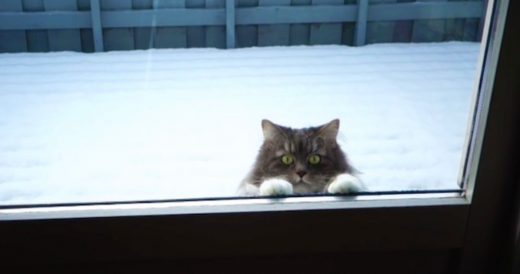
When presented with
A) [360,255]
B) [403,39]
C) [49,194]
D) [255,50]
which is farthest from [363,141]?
[49,194]

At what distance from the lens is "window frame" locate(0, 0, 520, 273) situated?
0.85 m

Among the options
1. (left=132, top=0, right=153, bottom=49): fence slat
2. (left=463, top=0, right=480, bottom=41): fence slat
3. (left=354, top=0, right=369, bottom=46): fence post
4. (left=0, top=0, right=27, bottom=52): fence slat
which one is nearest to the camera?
(left=463, top=0, right=480, bottom=41): fence slat

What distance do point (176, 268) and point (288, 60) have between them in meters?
1.10

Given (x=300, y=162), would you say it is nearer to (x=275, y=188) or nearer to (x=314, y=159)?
(x=314, y=159)

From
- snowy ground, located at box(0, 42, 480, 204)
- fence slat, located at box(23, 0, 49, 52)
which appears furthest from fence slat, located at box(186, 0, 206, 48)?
fence slat, located at box(23, 0, 49, 52)

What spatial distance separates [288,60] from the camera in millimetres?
1877

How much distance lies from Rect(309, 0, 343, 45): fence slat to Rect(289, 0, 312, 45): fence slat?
0.02 m

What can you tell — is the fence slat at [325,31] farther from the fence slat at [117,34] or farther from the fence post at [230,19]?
the fence slat at [117,34]

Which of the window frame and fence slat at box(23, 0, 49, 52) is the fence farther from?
the window frame

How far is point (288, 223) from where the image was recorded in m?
0.89

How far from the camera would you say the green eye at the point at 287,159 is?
45.1 inches

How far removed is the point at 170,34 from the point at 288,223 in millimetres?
630

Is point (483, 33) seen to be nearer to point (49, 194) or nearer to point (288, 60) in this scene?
point (49, 194)

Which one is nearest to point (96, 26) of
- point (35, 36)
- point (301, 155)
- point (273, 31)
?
point (35, 36)
